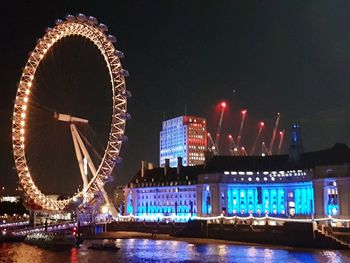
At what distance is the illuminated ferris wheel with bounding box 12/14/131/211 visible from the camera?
51.1 metres

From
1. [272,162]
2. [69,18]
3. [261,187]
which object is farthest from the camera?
[272,162]

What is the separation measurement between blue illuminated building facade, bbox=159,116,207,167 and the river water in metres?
79.4

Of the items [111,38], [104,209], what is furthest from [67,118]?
[104,209]

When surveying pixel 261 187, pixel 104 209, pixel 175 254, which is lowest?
pixel 175 254

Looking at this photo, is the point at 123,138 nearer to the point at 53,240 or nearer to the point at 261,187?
the point at 53,240

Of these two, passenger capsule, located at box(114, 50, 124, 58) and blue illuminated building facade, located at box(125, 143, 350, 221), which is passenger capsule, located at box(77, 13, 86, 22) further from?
blue illuminated building facade, located at box(125, 143, 350, 221)

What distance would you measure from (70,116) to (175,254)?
1815 cm

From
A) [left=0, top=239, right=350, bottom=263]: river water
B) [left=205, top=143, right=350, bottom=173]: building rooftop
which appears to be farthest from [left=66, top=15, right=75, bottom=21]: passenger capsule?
[left=205, top=143, right=350, bottom=173]: building rooftop

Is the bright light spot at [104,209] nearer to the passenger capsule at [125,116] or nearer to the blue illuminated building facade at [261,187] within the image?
the blue illuminated building facade at [261,187]

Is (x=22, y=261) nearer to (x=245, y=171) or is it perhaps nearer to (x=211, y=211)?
(x=211, y=211)

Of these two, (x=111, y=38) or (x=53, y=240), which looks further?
(x=53, y=240)

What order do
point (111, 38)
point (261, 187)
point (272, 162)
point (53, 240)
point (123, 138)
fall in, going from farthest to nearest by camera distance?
1. point (272, 162)
2. point (261, 187)
3. point (53, 240)
4. point (123, 138)
5. point (111, 38)

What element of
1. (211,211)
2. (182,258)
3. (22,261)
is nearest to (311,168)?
(211,211)

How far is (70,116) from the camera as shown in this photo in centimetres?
5503
